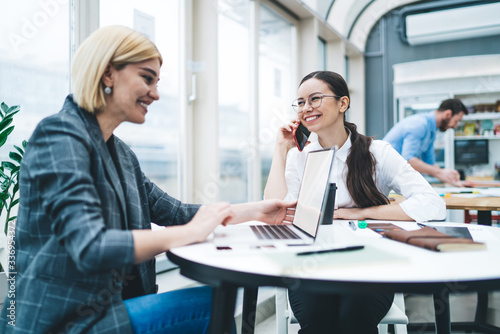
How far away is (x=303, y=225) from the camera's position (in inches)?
50.5

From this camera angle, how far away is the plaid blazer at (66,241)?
2.81ft

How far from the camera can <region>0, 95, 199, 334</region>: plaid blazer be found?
86cm

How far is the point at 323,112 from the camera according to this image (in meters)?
1.90

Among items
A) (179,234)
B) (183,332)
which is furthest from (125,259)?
(183,332)

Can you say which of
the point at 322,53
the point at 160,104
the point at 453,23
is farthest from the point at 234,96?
the point at 453,23

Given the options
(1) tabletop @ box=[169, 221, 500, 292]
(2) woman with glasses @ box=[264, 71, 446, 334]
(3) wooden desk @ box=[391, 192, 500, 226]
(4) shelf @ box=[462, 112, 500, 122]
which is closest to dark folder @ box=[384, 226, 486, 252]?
(1) tabletop @ box=[169, 221, 500, 292]

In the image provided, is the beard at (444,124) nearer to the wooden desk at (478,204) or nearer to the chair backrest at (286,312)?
the wooden desk at (478,204)

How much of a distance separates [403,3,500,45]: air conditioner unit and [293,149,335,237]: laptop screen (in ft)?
20.6

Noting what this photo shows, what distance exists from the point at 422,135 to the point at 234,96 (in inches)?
72.7

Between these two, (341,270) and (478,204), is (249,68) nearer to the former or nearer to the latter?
(478,204)

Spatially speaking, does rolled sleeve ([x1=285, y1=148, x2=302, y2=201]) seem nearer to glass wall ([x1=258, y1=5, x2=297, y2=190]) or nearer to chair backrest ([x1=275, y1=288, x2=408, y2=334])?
chair backrest ([x1=275, y1=288, x2=408, y2=334])

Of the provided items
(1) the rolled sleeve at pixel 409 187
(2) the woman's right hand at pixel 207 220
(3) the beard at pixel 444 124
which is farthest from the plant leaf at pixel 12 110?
(3) the beard at pixel 444 124

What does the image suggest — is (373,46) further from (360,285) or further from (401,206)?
(360,285)

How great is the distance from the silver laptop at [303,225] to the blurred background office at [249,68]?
1.33m
